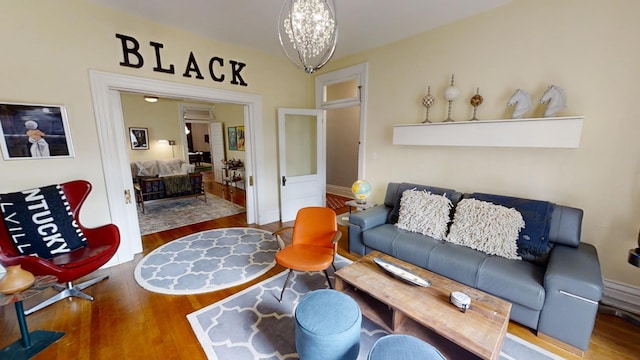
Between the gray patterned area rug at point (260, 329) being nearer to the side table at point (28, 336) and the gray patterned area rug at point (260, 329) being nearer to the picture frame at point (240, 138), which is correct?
the side table at point (28, 336)

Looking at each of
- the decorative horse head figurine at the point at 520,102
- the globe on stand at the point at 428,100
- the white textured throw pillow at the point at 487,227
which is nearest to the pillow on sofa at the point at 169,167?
the globe on stand at the point at 428,100

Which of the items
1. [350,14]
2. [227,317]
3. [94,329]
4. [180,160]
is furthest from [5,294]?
[180,160]

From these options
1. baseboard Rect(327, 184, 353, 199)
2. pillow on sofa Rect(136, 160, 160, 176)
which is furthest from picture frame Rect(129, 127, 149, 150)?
baseboard Rect(327, 184, 353, 199)

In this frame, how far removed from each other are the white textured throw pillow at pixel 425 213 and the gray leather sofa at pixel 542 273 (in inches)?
3.5

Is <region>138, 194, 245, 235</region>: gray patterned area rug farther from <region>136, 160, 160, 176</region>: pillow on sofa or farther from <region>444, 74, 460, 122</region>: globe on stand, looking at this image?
<region>444, 74, 460, 122</region>: globe on stand

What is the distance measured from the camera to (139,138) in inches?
265

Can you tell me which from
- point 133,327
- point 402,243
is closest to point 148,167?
point 133,327

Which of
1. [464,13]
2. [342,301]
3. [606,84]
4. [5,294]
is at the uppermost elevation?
[464,13]

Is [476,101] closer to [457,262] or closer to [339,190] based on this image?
[457,262]

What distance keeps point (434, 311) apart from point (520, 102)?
2189mm

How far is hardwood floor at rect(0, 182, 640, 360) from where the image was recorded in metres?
1.69

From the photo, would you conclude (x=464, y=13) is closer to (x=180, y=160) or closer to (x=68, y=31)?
(x=68, y=31)

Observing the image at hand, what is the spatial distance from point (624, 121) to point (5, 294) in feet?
15.2

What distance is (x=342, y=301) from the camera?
5.23 ft
